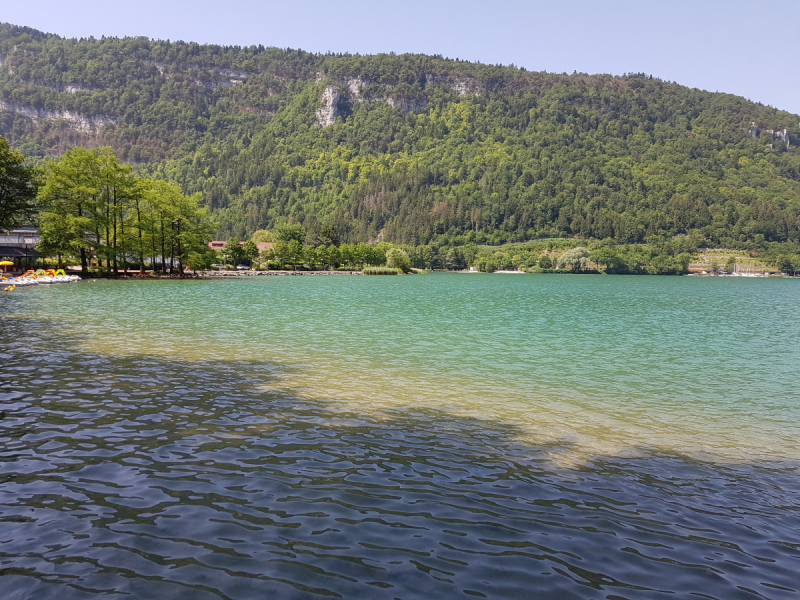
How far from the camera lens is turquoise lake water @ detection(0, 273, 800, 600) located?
675cm

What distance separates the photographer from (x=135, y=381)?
676 inches

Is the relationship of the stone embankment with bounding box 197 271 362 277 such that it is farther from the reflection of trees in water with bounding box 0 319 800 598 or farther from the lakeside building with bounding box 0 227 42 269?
the reflection of trees in water with bounding box 0 319 800 598

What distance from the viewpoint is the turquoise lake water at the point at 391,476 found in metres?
6.75

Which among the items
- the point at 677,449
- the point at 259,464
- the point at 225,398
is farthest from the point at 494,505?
the point at 225,398

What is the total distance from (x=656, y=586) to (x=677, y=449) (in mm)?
6411

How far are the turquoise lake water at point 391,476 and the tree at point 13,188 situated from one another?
6940 cm

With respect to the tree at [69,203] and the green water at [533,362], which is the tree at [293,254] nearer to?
the tree at [69,203]

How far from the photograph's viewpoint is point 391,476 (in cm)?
989

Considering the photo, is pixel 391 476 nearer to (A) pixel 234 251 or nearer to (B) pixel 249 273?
(B) pixel 249 273

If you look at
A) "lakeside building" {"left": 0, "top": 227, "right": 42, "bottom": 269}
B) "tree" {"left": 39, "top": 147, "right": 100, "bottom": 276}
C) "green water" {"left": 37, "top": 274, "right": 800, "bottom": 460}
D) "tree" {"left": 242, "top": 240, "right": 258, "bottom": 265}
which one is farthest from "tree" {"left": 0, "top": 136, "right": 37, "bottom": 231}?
"tree" {"left": 242, "top": 240, "right": 258, "bottom": 265}

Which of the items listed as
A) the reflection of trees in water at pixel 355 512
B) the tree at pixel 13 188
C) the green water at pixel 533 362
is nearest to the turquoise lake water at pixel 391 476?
the reflection of trees in water at pixel 355 512

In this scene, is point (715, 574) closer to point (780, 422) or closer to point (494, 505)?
point (494, 505)

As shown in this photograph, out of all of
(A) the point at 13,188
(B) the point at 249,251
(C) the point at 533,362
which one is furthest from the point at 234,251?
(C) the point at 533,362

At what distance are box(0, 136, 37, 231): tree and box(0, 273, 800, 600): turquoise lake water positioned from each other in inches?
2732
